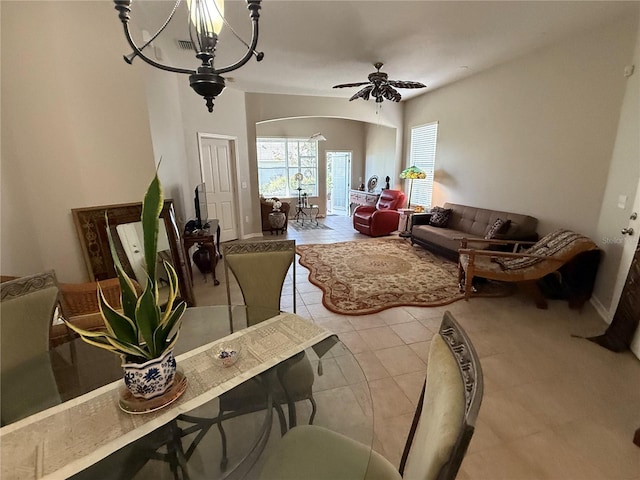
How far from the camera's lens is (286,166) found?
→ 8742mm

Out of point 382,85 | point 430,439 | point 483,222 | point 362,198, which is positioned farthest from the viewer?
point 362,198

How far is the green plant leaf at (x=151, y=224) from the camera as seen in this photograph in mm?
963

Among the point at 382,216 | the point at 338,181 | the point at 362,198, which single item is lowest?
the point at 382,216

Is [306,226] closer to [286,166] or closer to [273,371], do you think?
[286,166]

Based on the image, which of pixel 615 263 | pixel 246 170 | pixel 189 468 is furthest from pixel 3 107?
pixel 615 263

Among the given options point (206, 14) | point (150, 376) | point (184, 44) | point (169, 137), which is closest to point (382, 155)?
point (184, 44)

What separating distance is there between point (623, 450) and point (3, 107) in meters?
4.60

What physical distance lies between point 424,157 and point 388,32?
3571 millimetres

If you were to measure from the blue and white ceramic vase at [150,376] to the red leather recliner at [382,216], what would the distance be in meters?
5.51

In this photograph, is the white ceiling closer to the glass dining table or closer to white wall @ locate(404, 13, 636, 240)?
white wall @ locate(404, 13, 636, 240)

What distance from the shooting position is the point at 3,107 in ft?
7.50

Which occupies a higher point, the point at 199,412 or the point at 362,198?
the point at 362,198

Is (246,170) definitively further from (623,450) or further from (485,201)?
(623,450)

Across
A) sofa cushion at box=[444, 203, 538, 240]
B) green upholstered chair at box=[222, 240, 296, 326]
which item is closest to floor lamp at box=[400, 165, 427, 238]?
sofa cushion at box=[444, 203, 538, 240]
